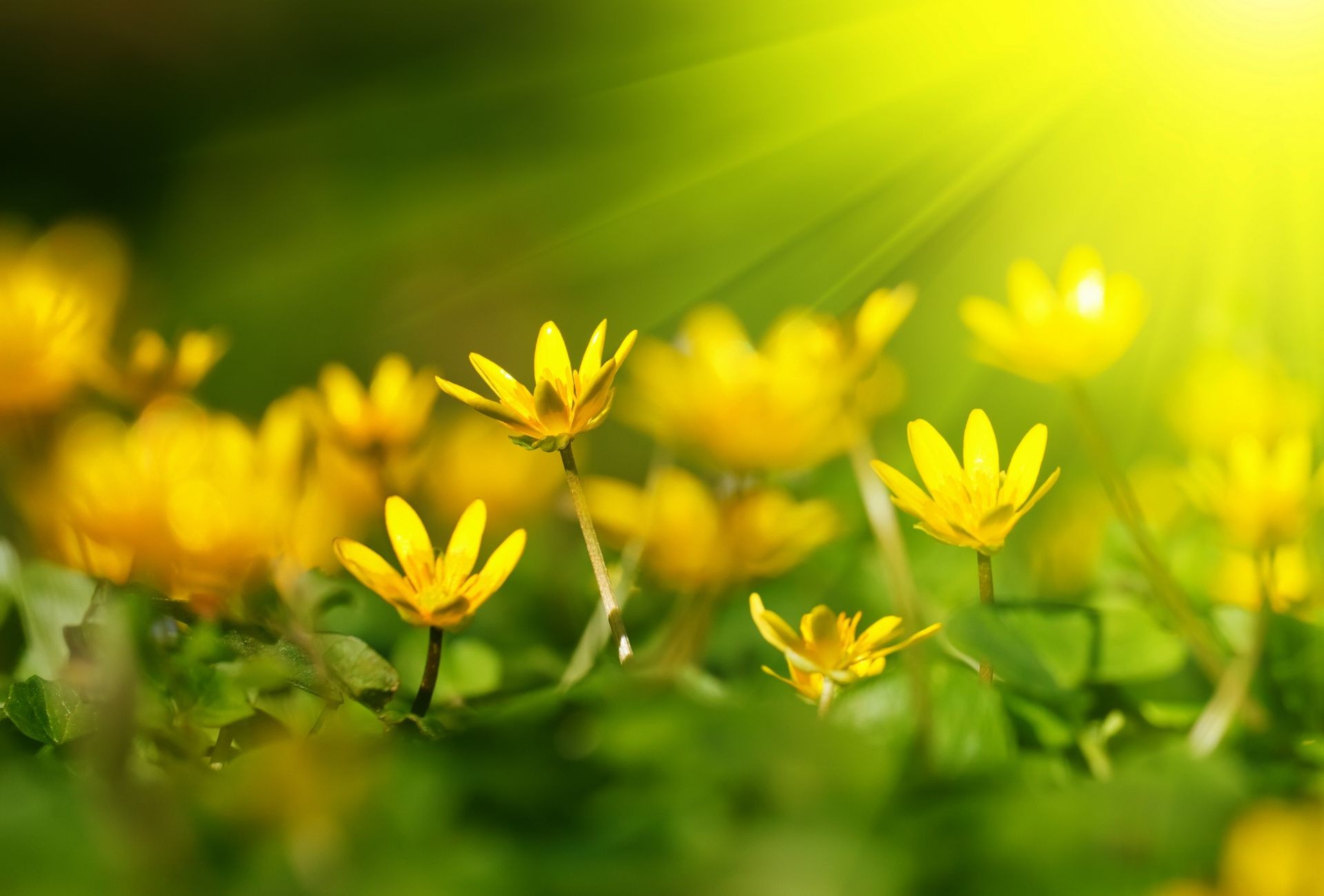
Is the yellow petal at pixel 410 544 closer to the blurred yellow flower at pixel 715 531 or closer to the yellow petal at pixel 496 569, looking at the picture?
the yellow petal at pixel 496 569

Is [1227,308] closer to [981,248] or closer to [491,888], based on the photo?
[491,888]

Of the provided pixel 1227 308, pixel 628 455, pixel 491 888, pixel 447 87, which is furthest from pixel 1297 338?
pixel 447 87

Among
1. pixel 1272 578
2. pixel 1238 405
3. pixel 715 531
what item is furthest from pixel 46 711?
pixel 1238 405

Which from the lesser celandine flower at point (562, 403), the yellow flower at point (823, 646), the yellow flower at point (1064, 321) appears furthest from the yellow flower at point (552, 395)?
the yellow flower at point (1064, 321)

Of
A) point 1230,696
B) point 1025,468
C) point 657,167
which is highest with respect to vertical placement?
point 657,167

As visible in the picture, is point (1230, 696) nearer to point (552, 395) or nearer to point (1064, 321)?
point (1064, 321)
